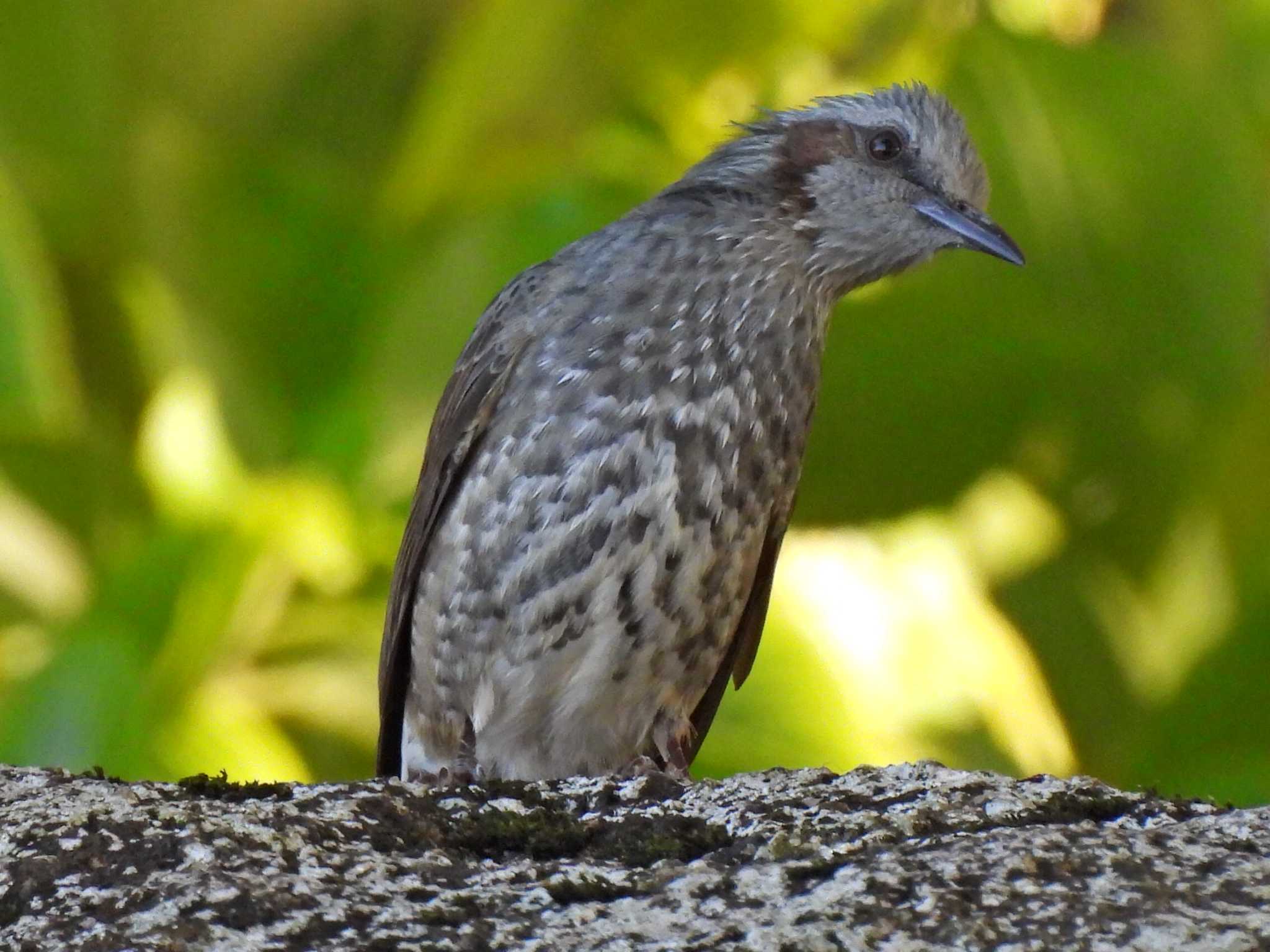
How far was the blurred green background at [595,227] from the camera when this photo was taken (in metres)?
3.40

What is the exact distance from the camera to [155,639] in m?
3.29

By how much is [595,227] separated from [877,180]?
3.38 ft

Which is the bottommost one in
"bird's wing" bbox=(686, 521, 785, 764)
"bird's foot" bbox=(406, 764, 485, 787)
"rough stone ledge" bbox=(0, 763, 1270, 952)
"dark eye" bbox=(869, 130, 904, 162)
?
"rough stone ledge" bbox=(0, 763, 1270, 952)

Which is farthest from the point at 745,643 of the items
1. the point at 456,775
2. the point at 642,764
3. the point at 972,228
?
the point at 972,228

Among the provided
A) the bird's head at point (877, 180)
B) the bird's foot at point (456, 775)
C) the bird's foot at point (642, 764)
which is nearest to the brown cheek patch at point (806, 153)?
the bird's head at point (877, 180)

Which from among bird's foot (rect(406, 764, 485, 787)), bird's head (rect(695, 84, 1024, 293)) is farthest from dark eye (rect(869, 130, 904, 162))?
bird's foot (rect(406, 764, 485, 787))

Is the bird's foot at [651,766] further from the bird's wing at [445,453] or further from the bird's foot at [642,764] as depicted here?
the bird's wing at [445,453]

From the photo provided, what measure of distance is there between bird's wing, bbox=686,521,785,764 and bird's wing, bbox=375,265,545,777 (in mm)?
465

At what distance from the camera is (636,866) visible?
1.38 metres

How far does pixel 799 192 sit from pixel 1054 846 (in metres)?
1.58

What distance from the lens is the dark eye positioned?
269 cm

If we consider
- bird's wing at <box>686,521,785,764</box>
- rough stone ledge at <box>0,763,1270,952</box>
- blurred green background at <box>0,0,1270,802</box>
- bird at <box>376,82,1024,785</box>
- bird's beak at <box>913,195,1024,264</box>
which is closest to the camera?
rough stone ledge at <box>0,763,1270,952</box>

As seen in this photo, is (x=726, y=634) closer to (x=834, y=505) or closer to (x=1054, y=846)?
(x=834, y=505)

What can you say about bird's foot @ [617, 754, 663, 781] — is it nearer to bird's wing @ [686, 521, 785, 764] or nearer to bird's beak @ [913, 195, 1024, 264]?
bird's wing @ [686, 521, 785, 764]
